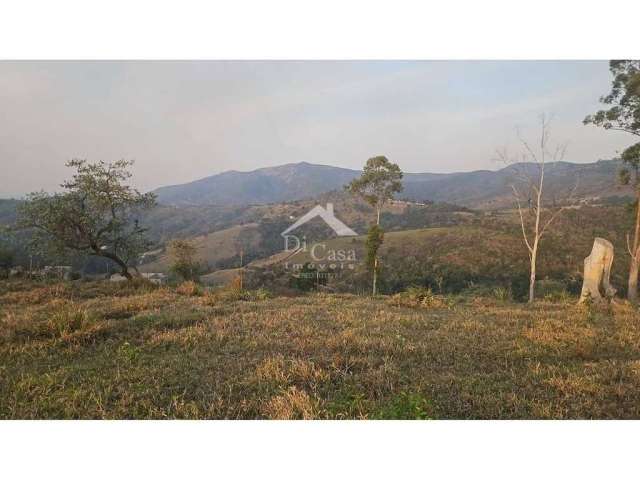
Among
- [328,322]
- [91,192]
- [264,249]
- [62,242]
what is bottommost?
[264,249]

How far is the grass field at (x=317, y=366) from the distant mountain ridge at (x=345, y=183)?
12.8m

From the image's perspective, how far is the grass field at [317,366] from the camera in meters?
3.98

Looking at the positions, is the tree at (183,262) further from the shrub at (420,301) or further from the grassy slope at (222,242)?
the grassy slope at (222,242)

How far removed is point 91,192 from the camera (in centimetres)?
1499

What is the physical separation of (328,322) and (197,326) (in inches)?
A: 114

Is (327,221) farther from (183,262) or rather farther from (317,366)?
(317,366)

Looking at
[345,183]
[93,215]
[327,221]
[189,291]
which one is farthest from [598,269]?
[327,221]

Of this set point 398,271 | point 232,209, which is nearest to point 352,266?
point 398,271

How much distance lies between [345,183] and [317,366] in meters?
37.6

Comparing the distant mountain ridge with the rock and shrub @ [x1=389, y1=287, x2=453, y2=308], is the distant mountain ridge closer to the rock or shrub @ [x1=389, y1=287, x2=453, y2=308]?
the rock

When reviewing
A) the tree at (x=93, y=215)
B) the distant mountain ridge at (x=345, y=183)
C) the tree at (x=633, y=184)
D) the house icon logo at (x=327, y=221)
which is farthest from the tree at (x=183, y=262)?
the tree at (x=633, y=184)

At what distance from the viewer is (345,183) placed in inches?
1634

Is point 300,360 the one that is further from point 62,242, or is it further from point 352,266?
point 352,266
